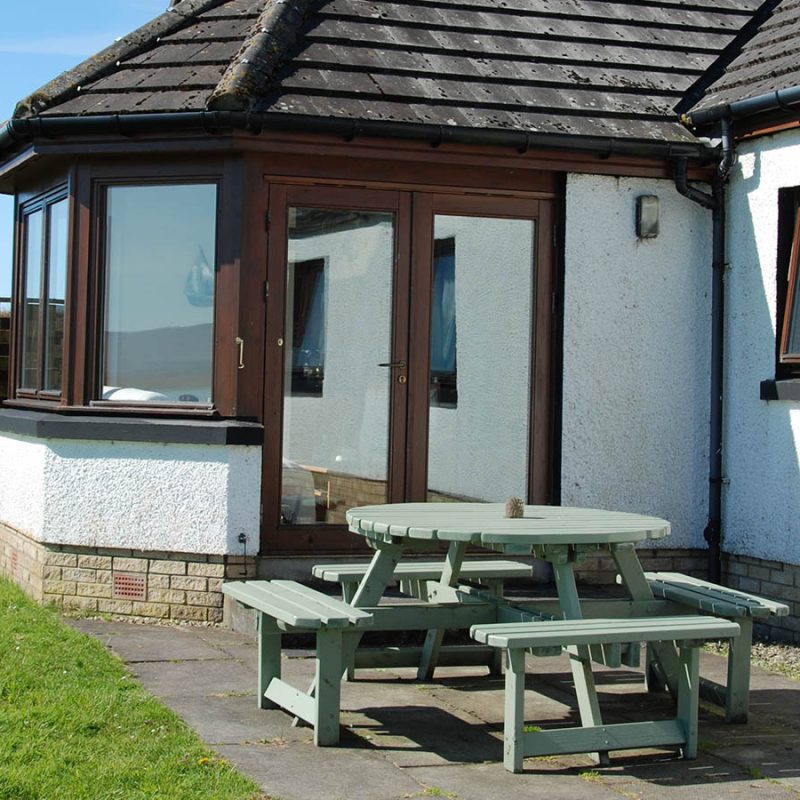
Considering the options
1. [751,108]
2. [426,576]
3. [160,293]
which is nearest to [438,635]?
[426,576]

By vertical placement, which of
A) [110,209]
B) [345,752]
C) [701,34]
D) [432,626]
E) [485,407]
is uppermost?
[701,34]

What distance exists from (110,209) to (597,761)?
5103 millimetres

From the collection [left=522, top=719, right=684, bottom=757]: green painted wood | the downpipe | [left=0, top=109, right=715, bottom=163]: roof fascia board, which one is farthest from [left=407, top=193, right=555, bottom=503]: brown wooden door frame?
[left=522, top=719, right=684, bottom=757]: green painted wood

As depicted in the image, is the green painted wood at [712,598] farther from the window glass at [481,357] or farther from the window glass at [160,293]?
the window glass at [160,293]

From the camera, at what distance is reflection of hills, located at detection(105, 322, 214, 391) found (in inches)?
342

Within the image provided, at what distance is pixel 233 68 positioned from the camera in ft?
27.7

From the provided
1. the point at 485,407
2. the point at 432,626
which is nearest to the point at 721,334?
the point at 485,407

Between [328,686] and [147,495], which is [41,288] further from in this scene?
[328,686]

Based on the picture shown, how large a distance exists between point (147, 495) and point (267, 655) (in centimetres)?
244

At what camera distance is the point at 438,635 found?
7.09 meters

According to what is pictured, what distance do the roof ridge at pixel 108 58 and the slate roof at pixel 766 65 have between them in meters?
3.69

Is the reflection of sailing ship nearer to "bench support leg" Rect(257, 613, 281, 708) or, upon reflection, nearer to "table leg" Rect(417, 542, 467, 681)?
"table leg" Rect(417, 542, 467, 681)

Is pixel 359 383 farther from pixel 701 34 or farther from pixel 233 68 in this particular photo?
pixel 701 34

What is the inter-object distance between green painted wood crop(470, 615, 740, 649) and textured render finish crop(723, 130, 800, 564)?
2.83 m
